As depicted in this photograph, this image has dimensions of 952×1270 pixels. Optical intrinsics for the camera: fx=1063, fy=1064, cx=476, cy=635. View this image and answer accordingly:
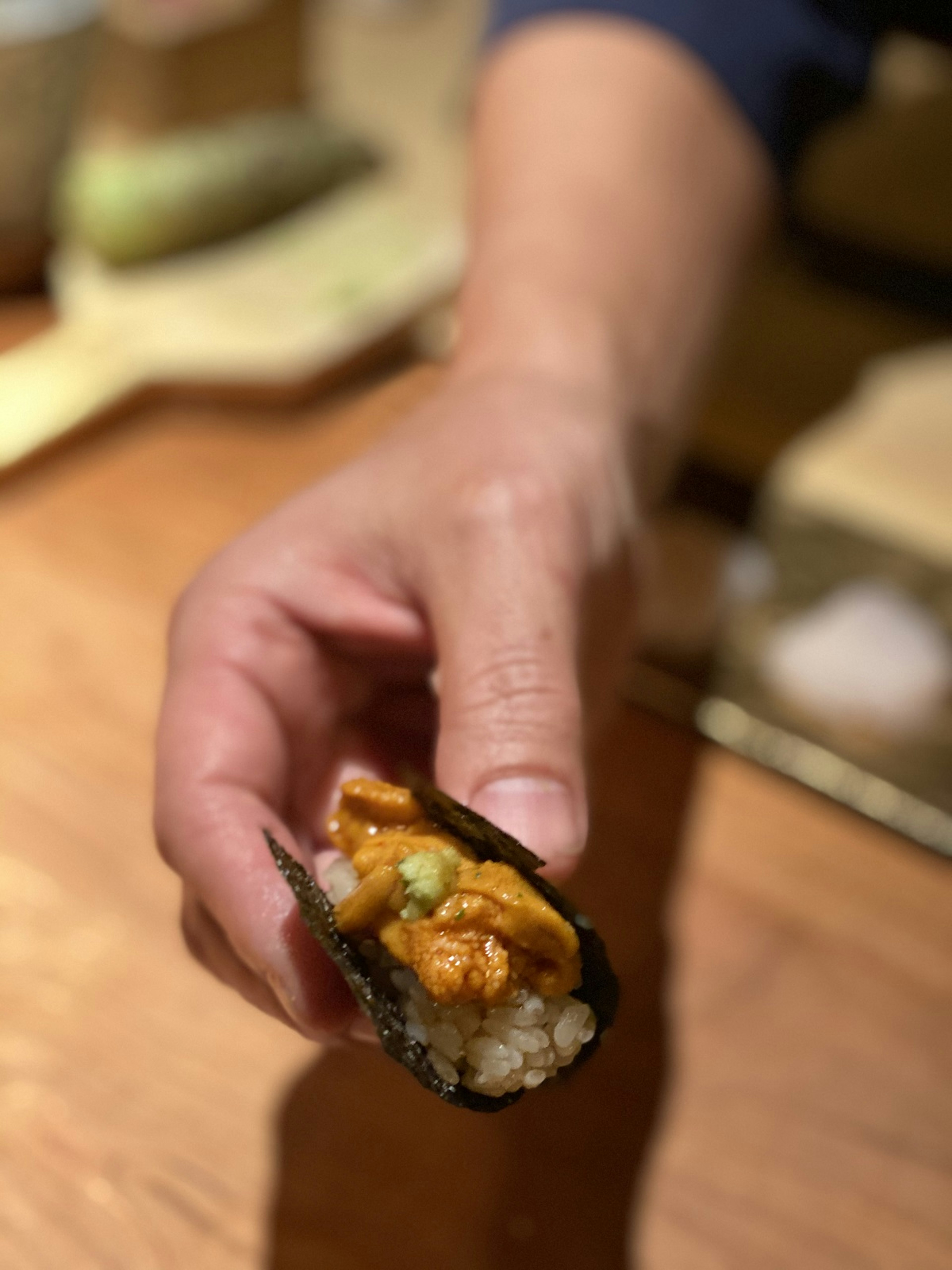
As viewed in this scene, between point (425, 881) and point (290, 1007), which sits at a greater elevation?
point (425, 881)

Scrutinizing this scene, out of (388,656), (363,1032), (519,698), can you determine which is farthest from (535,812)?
(388,656)

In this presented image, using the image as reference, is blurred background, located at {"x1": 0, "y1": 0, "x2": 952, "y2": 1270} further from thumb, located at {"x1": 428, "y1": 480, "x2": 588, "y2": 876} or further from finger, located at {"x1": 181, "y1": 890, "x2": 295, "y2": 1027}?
thumb, located at {"x1": 428, "y1": 480, "x2": 588, "y2": 876}

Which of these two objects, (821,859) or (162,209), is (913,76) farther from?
(821,859)

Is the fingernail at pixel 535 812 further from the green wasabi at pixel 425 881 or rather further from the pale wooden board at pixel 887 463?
the pale wooden board at pixel 887 463

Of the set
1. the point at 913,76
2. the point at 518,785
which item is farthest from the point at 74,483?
the point at 913,76

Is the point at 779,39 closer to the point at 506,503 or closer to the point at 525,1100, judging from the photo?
the point at 506,503

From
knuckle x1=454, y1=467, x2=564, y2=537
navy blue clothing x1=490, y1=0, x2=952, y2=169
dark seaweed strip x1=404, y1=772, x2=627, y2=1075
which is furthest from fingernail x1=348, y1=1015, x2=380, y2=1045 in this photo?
navy blue clothing x1=490, y1=0, x2=952, y2=169
